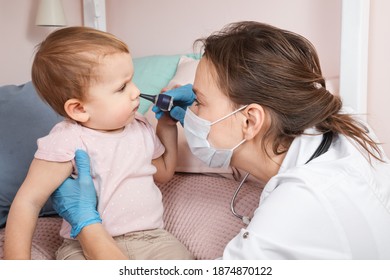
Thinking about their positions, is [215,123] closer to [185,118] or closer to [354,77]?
[185,118]

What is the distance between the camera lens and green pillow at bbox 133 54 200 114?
77.7 inches

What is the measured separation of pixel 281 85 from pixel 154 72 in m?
0.94

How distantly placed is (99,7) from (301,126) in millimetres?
1403

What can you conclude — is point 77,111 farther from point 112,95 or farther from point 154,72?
point 154,72

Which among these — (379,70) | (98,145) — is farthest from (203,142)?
(379,70)

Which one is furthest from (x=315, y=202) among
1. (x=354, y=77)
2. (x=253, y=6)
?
(x=253, y=6)

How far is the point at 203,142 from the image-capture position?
4.27ft

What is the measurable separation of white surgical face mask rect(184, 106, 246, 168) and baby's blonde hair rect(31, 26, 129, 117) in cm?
25

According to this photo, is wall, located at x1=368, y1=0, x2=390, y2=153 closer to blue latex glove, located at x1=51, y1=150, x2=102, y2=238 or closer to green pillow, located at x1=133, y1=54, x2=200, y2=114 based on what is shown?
green pillow, located at x1=133, y1=54, x2=200, y2=114

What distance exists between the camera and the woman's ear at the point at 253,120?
1.18 m

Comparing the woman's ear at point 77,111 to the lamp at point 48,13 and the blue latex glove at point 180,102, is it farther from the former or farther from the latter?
the lamp at point 48,13
